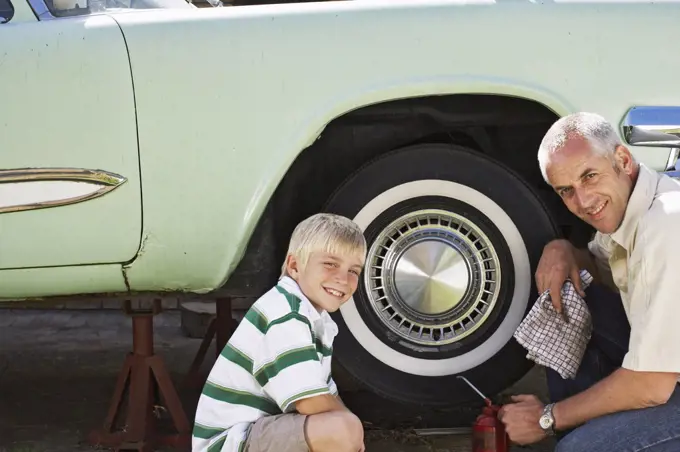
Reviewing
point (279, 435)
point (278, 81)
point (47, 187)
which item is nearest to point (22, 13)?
point (47, 187)

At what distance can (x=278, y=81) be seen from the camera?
103 inches

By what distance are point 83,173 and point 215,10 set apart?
0.67 metres

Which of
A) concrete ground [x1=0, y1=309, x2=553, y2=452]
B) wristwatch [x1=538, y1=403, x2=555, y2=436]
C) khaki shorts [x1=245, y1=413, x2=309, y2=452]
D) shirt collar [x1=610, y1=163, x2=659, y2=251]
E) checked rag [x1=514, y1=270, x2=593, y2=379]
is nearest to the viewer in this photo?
khaki shorts [x1=245, y1=413, x2=309, y2=452]

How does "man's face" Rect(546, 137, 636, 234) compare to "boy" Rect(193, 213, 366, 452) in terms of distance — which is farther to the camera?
"man's face" Rect(546, 137, 636, 234)

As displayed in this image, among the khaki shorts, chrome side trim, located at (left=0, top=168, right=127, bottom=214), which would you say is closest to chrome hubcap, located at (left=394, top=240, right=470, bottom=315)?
the khaki shorts

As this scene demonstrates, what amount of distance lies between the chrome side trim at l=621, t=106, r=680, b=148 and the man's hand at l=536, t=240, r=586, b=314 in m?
0.41

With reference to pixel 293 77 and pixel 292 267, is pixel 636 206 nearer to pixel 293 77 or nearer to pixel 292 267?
pixel 292 267

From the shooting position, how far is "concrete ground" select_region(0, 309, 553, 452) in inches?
116

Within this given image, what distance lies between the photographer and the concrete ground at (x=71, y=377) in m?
2.96

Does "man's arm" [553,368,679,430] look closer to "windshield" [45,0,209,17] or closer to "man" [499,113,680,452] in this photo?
Answer: "man" [499,113,680,452]

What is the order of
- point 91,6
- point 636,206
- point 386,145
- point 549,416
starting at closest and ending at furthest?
point 636,206, point 549,416, point 91,6, point 386,145

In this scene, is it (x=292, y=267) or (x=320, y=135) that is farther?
(x=320, y=135)

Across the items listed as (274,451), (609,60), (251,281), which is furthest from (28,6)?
(609,60)

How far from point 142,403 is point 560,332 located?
137 cm
